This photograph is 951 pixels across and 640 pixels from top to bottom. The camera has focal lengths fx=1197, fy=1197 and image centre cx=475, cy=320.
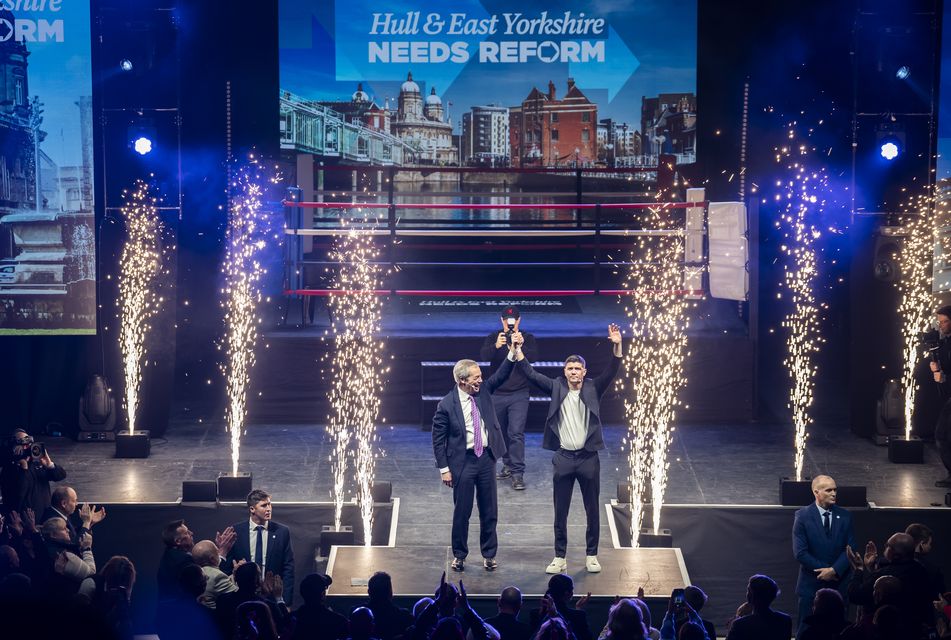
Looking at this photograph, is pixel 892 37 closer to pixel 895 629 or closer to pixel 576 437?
pixel 576 437

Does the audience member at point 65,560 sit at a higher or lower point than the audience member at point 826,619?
lower

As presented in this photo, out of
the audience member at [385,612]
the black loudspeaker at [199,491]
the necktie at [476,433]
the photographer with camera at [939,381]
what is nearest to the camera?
the audience member at [385,612]

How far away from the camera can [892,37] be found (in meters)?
9.23

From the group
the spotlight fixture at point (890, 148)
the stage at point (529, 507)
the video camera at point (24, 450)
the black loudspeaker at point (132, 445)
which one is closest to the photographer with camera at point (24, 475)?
the video camera at point (24, 450)


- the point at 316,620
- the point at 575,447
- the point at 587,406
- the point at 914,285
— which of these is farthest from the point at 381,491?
the point at 914,285

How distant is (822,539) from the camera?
22.6ft

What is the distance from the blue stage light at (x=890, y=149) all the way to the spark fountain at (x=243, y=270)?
5.30m

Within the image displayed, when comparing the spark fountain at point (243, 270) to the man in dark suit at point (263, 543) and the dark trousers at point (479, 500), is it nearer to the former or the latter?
the dark trousers at point (479, 500)

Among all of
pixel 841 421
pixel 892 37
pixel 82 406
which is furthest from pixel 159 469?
pixel 892 37

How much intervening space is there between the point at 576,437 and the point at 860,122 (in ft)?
12.9

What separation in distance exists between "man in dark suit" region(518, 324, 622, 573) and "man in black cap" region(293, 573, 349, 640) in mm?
2559

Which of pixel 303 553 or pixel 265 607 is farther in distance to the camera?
pixel 303 553

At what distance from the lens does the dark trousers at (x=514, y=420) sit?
28.7ft

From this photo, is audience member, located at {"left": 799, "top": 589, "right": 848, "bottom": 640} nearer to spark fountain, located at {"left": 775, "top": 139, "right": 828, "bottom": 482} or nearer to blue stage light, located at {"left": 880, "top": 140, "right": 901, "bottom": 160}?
blue stage light, located at {"left": 880, "top": 140, "right": 901, "bottom": 160}
